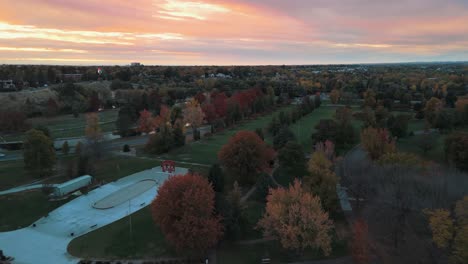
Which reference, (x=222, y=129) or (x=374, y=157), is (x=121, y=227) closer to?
(x=374, y=157)

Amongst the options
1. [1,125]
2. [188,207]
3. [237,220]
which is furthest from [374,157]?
[1,125]

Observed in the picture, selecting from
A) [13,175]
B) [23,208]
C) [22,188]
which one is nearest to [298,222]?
[23,208]

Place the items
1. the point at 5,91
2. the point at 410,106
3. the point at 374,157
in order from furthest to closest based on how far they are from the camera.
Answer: the point at 5,91 → the point at 410,106 → the point at 374,157

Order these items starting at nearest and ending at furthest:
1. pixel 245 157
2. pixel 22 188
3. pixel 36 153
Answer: pixel 245 157 → pixel 22 188 → pixel 36 153

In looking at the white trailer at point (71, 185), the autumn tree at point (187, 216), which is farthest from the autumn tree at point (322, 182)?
the white trailer at point (71, 185)

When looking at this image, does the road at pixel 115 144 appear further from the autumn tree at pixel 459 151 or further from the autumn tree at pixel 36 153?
the autumn tree at pixel 459 151

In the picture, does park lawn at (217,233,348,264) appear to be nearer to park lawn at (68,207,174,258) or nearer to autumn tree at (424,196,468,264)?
park lawn at (68,207,174,258)

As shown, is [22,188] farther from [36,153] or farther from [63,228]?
[63,228]

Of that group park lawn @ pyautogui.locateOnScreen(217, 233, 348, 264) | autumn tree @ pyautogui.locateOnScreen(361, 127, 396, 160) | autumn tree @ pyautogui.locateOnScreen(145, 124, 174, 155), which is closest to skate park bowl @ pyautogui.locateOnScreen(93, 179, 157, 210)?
autumn tree @ pyautogui.locateOnScreen(145, 124, 174, 155)
